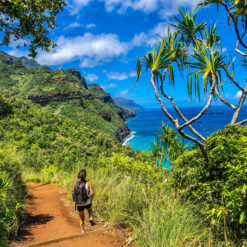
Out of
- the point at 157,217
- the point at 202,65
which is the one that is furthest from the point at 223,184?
the point at 202,65

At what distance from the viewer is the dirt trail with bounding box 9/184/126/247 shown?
3.85 meters

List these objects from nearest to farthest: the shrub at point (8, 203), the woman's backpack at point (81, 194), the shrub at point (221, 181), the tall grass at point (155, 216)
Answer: the shrub at point (221, 181) → the tall grass at point (155, 216) → the shrub at point (8, 203) → the woman's backpack at point (81, 194)

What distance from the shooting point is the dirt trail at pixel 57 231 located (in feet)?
12.6

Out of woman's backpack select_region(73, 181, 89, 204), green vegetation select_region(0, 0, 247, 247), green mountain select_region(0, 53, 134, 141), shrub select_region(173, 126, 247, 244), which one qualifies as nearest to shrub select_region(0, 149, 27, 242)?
green vegetation select_region(0, 0, 247, 247)

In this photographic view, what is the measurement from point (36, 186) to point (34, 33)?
19.2 feet

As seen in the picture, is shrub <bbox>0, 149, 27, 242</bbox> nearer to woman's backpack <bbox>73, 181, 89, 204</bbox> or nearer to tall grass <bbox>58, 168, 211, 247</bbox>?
woman's backpack <bbox>73, 181, 89, 204</bbox>

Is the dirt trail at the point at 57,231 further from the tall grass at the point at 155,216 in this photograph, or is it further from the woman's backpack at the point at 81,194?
the woman's backpack at the point at 81,194

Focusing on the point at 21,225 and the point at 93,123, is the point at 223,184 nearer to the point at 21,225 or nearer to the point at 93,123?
the point at 21,225

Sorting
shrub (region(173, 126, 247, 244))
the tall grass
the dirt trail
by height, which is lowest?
the dirt trail

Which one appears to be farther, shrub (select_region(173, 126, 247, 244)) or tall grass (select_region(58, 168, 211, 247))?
tall grass (select_region(58, 168, 211, 247))

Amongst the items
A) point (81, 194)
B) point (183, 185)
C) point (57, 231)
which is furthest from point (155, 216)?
point (57, 231)

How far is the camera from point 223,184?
311cm

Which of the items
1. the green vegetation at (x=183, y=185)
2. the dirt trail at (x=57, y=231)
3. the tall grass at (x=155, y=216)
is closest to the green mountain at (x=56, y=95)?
the dirt trail at (x=57, y=231)

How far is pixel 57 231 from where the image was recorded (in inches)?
175
